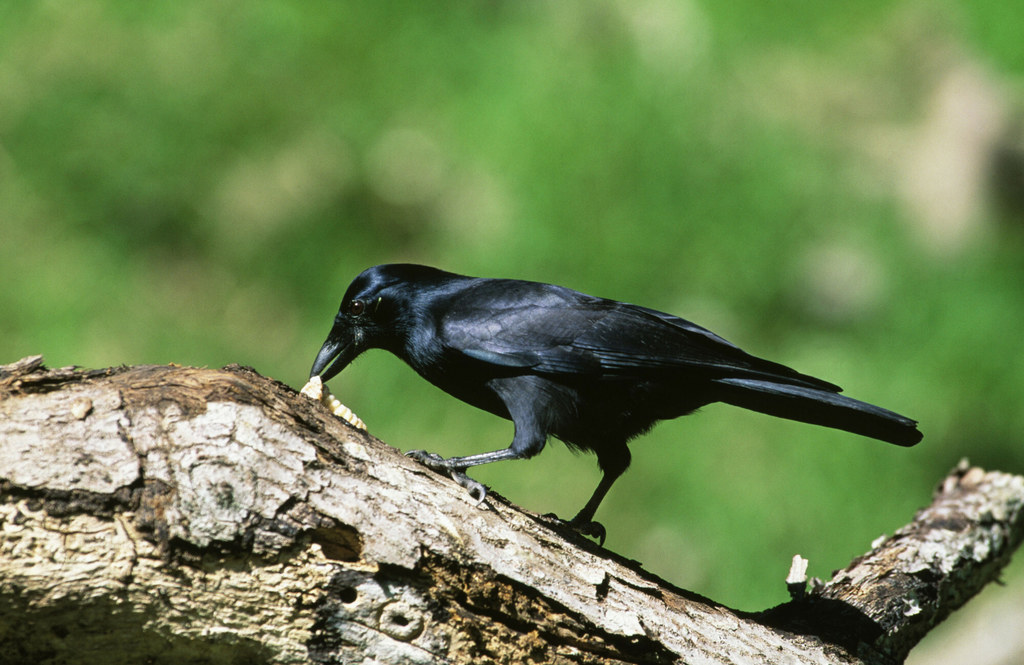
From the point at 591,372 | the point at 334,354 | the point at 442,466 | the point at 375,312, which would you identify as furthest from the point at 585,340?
the point at 334,354

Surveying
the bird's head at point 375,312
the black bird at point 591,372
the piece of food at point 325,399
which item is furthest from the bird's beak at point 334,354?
the piece of food at point 325,399

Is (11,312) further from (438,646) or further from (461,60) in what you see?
(438,646)

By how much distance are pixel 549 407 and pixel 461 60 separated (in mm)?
4843

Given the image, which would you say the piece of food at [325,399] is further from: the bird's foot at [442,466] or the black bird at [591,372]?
the black bird at [591,372]

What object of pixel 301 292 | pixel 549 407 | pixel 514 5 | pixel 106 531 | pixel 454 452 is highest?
pixel 514 5

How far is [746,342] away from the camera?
24.1 ft

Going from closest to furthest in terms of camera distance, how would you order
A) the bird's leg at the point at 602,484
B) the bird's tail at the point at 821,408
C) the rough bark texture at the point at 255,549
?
the rough bark texture at the point at 255,549
the bird's tail at the point at 821,408
the bird's leg at the point at 602,484

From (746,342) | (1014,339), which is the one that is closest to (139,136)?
(746,342)

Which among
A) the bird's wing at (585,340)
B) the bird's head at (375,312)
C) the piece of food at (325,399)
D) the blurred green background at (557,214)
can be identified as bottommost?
the piece of food at (325,399)

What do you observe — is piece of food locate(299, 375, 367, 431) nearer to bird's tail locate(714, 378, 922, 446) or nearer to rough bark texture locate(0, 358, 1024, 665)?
rough bark texture locate(0, 358, 1024, 665)

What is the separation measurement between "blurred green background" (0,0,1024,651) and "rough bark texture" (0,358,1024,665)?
3.41 m

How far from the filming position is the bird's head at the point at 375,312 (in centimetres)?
439

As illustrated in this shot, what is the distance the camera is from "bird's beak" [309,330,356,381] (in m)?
4.54

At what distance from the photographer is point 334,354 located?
15.0 ft
